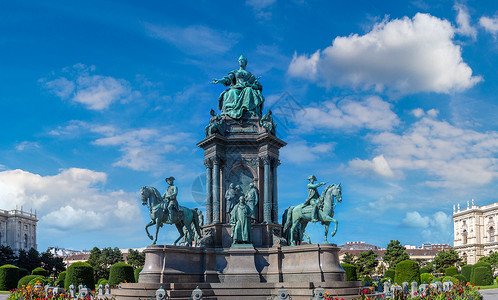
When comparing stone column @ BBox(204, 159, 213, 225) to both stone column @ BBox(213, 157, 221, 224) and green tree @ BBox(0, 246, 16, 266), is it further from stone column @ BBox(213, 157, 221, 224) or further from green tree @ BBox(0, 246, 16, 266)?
green tree @ BBox(0, 246, 16, 266)

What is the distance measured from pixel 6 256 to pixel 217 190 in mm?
75355

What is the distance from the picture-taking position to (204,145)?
25.7m

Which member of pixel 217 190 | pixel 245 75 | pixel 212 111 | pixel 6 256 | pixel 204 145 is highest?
pixel 245 75

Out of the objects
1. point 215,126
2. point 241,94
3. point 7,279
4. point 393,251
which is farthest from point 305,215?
point 393,251

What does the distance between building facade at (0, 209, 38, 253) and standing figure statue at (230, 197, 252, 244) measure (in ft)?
365

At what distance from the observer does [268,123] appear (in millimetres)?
25562

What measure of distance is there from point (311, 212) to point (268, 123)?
520cm

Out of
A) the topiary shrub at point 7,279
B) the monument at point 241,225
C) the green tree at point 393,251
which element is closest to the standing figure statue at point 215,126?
the monument at point 241,225

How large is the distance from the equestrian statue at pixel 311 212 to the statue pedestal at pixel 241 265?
8.85 feet

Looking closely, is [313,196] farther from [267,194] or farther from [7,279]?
[7,279]

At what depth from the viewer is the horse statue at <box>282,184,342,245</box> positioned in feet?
74.5

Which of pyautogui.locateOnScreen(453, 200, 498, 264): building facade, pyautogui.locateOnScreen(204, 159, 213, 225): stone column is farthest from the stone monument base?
pyautogui.locateOnScreen(453, 200, 498, 264): building facade

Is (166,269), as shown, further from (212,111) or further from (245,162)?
(212,111)

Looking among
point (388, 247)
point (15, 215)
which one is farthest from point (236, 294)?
point (15, 215)
